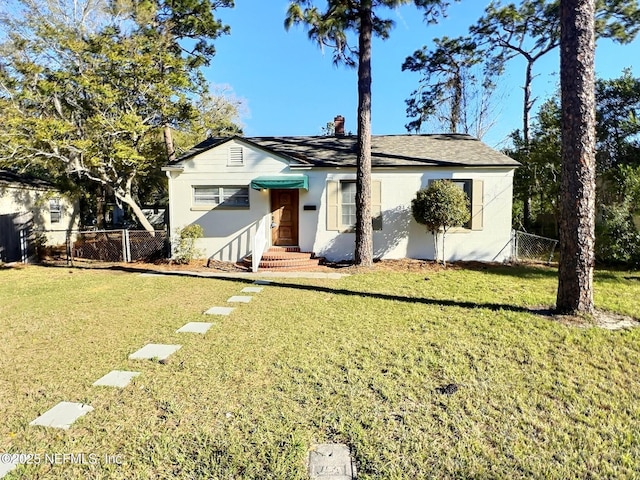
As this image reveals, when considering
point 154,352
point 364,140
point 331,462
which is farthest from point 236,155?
point 331,462

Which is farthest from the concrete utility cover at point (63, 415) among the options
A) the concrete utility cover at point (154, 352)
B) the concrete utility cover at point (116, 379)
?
the concrete utility cover at point (154, 352)

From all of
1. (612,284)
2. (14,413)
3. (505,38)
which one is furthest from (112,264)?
(505,38)

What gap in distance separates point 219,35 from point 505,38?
638 inches

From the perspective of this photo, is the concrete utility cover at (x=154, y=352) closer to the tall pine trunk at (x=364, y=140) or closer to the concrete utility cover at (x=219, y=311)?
the concrete utility cover at (x=219, y=311)

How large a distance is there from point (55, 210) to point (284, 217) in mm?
13317

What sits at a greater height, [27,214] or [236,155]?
[236,155]

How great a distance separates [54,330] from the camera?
5188 millimetres

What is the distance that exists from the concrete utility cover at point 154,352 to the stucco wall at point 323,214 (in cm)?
734

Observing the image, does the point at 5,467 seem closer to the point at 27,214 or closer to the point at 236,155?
the point at 236,155

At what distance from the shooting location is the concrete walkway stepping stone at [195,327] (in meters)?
5.12

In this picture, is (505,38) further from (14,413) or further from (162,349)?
(14,413)

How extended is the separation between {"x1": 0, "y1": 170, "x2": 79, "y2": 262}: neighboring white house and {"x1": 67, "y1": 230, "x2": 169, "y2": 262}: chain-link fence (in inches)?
41.1

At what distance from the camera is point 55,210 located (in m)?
17.0

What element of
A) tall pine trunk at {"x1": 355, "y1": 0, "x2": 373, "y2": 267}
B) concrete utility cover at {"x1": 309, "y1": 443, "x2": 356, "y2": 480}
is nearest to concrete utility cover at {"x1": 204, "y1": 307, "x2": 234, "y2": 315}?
concrete utility cover at {"x1": 309, "y1": 443, "x2": 356, "y2": 480}
